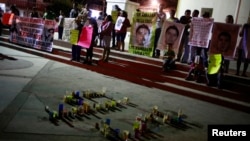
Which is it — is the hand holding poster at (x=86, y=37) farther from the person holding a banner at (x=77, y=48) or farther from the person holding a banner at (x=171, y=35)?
the person holding a banner at (x=171, y=35)

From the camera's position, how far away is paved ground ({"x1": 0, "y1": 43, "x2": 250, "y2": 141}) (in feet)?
15.6

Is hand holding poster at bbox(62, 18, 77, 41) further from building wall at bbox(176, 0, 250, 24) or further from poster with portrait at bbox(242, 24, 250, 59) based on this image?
poster with portrait at bbox(242, 24, 250, 59)

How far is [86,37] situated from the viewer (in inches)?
449

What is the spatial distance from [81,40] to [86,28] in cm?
54

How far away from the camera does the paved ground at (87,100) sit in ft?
15.6

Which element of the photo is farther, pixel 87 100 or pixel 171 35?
pixel 171 35

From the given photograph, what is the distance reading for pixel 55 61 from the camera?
11930 millimetres

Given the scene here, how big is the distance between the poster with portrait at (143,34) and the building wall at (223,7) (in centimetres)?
377

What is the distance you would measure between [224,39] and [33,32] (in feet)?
31.8

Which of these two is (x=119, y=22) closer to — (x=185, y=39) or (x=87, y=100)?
(x=185, y=39)

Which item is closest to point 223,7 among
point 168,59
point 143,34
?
point 143,34

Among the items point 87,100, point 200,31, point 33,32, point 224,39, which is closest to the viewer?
point 87,100

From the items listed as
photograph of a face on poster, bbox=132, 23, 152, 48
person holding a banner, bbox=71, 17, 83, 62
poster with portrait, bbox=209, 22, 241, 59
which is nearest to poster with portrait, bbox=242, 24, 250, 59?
poster with portrait, bbox=209, 22, 241, 59

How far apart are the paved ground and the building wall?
650 cm
